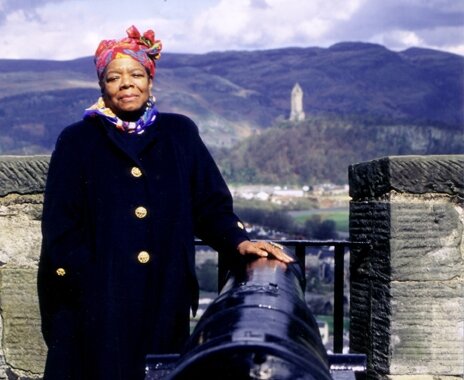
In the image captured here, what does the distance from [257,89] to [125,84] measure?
14923cm

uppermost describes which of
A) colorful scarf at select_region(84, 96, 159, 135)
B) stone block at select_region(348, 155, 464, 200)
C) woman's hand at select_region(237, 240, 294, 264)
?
colorful scarf at select_region(84, 96, 159, 135)

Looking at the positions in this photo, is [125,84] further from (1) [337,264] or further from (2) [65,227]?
(1) [337,264]

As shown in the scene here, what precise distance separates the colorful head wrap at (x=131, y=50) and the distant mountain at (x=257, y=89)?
313ft

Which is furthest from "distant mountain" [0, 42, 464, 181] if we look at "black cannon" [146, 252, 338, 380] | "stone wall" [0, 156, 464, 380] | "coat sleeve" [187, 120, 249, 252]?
"black cannon" [146, 252, 338, 380]

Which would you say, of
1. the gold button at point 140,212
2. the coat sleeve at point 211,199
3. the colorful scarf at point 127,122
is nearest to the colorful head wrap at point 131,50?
the colorful scarf at point 127,122

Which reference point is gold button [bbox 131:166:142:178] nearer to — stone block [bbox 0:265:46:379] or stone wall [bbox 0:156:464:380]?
stone wall [bbox 0:156:464:380]

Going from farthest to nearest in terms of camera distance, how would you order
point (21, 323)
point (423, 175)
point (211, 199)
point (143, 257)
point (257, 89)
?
point (257, 89)
point (21, 323)
point (423, 175)
point (211, 199)
point (143, 257)

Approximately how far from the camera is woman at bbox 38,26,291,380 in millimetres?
3213

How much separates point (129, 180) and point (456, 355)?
185 centimetres

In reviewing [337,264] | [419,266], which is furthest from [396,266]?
[337,264]

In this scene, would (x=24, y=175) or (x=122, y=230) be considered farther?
(x=24, y=175)

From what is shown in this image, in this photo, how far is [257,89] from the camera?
15150cm

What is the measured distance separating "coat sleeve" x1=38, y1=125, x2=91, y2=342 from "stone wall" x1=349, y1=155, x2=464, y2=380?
60.3 inches

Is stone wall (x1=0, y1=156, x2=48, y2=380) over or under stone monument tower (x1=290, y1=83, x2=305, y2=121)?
over
